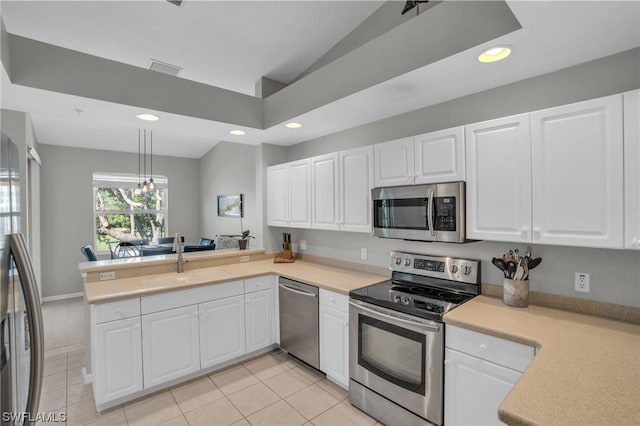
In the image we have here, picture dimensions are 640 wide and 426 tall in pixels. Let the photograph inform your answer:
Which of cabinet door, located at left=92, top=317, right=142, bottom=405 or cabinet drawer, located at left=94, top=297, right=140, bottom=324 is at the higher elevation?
cabinet drawer, located at left=94, top=297, right=140, bottom=324

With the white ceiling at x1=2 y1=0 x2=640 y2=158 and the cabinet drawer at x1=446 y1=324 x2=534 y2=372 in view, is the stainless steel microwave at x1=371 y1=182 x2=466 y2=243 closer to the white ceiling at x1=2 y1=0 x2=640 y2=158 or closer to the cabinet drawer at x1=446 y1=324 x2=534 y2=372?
the cabinet drawer at x1=446 y1=324 x2=534 y2=372

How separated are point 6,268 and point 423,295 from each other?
7.33 ft

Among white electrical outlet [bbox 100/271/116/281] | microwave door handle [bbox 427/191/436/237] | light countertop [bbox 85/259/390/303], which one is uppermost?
microwave door handle [bbox 427/191/436/237]

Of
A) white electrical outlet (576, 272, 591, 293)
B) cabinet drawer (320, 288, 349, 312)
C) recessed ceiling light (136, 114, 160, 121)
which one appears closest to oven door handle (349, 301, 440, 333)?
cabinet drawer (320, 288, 349, 312)

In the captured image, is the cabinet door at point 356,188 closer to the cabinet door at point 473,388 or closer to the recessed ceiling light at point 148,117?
the cabinet door at point 473,388

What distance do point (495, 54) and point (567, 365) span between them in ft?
5.18

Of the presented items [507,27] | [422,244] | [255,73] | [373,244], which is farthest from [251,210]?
[507,27]

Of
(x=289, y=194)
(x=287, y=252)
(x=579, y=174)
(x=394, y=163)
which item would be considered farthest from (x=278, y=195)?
(x=579, y=174)

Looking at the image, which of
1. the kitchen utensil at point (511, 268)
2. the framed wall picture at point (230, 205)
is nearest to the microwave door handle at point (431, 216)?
the kitchen utensil at point (511, 268)

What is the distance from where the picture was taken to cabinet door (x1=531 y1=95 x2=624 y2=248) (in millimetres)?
1560

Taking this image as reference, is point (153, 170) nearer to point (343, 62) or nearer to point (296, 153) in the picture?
point (296, 153)

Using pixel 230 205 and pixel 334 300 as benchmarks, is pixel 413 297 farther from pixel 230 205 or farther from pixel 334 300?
pixel 230 205

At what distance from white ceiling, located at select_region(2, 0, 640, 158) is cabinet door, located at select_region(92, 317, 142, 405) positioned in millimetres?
1709

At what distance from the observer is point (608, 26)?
1482mm
